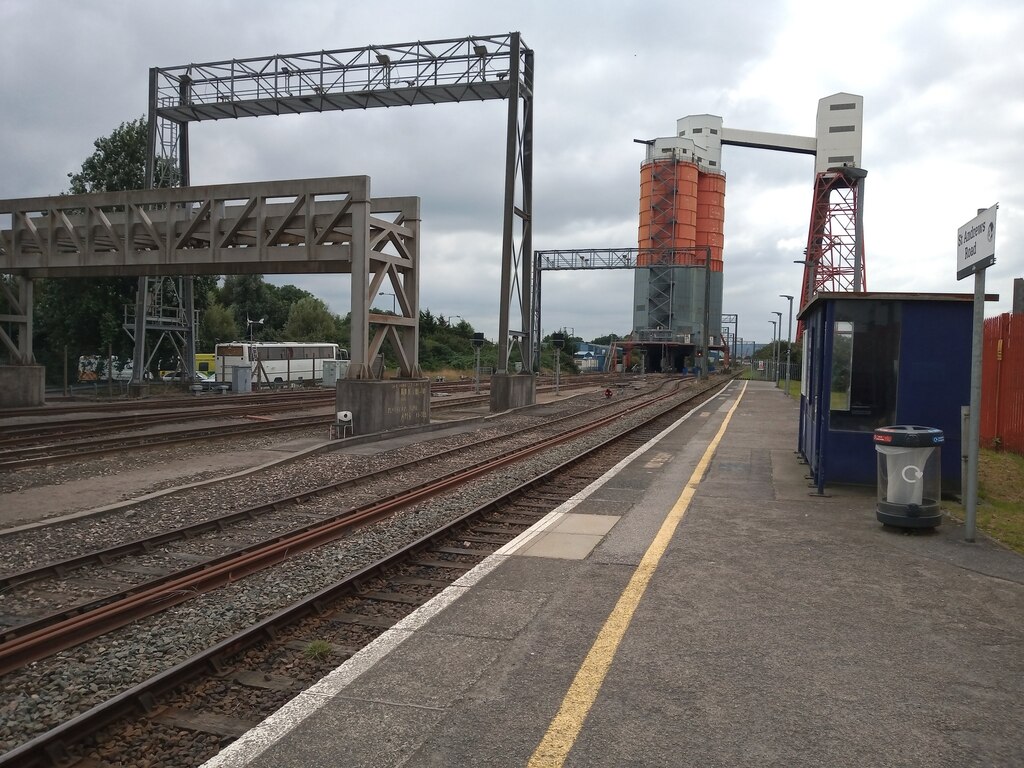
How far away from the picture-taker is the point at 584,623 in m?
5.23

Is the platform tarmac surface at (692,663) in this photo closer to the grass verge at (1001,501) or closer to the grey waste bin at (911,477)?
the grey waste bin at (911,477)

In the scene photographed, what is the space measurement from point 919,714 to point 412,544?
4.73 metres

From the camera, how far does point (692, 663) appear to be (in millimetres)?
4555

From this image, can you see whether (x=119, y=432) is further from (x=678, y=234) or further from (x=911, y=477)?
(x=678, y=234)

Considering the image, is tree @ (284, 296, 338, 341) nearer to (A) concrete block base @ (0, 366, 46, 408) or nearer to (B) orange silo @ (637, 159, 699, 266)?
(B) orange silo @ (637, 159, 699, 266)

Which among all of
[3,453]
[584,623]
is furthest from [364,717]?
[3,453]

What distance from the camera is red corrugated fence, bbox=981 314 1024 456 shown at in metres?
13.8

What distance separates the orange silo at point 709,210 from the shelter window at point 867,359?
74706 millimetres

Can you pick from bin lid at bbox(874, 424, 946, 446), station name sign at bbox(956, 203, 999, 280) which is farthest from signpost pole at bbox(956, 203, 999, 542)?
bin lid at bbox(874, 424, 946, 446)

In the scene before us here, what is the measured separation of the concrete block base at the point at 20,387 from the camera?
24.8 m

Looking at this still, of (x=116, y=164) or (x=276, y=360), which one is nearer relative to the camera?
(x=116, y=164)

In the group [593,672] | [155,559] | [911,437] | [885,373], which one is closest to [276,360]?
[155,559]

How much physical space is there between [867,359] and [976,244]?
2.71 metres

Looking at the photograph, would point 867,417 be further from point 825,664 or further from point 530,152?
point 530,152
